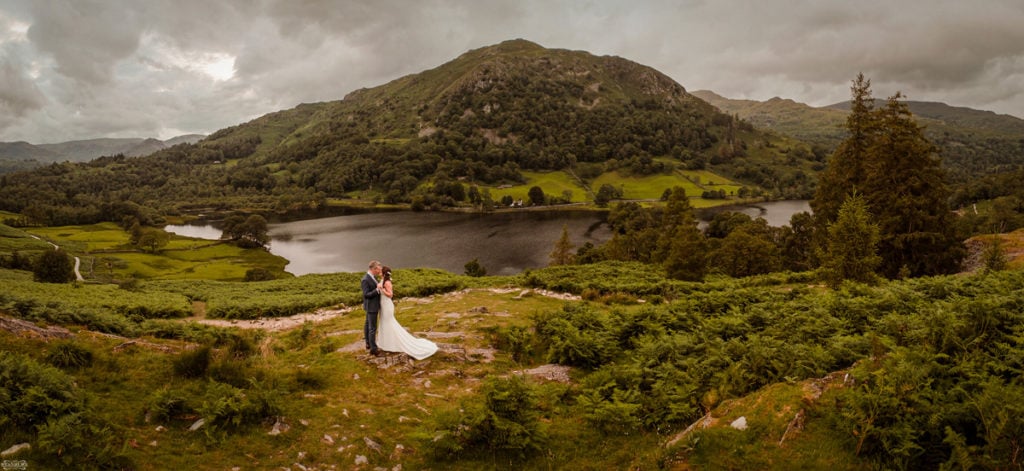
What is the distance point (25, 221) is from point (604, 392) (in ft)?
580

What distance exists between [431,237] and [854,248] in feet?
331

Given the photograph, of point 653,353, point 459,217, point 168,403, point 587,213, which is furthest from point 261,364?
point 587,213

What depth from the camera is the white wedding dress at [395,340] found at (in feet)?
46.0

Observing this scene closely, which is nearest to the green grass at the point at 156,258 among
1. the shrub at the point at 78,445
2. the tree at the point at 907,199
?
the shrub at the point at 78,445

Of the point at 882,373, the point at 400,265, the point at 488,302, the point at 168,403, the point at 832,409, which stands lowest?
the point at 400,265

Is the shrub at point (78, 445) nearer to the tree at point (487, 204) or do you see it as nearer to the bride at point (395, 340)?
the bride at point (395, 340)

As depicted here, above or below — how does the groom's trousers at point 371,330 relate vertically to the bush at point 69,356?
below

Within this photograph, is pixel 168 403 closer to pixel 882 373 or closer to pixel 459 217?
pixel 882 373

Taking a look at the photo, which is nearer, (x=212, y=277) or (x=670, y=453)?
(x=670, y=453)

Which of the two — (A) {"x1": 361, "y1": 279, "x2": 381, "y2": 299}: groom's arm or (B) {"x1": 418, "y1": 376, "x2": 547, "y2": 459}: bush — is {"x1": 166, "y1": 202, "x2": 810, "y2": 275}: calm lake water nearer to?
(A) {"x1": 361, "y1": 279, "x2": 381, "y2": 299}: groom's arm

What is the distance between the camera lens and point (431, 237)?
116 meters

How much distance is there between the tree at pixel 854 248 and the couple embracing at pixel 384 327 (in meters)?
20.8

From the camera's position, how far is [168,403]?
29.2 feet

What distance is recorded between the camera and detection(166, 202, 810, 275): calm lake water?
9106 cm
